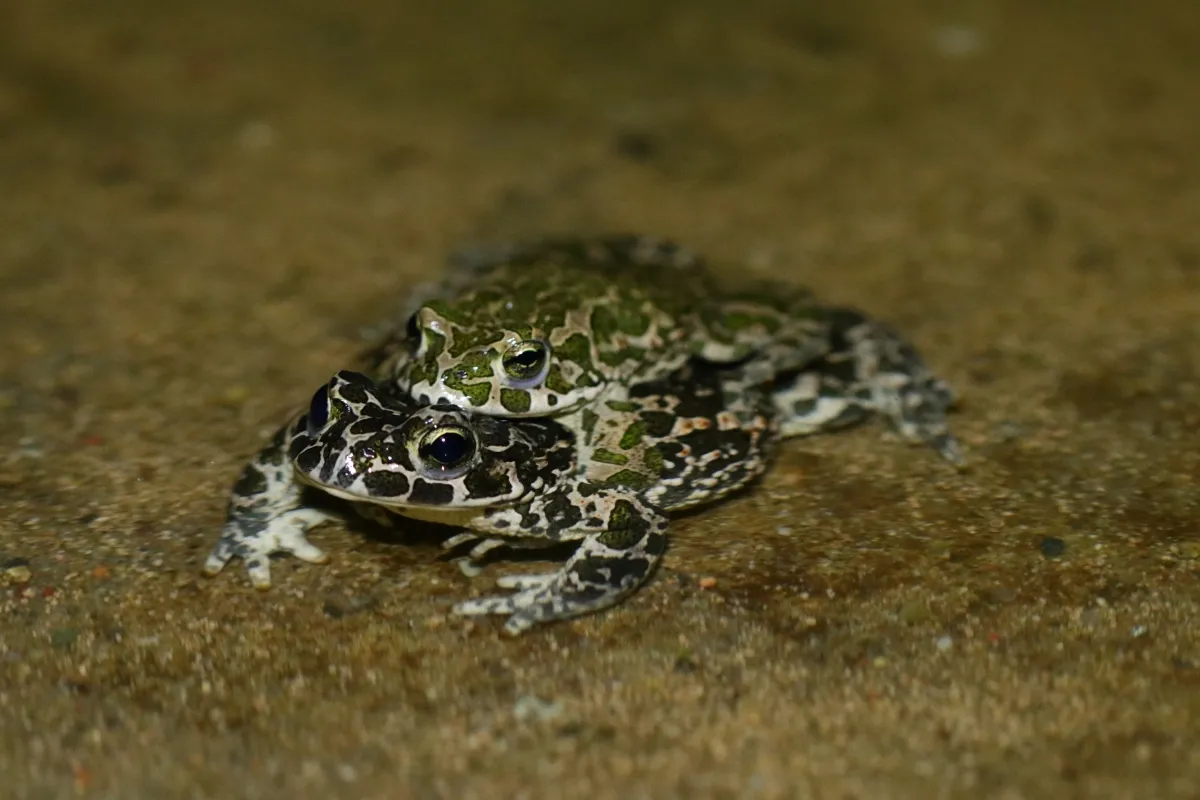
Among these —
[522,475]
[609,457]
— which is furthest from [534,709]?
[609,457]

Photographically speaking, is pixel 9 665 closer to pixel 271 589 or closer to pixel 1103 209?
pixel 271 589

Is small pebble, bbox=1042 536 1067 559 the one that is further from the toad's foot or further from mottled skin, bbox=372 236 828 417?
the toad's foot

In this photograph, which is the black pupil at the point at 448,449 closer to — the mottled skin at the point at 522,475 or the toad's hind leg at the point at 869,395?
the mottled skin at the point at 522,475

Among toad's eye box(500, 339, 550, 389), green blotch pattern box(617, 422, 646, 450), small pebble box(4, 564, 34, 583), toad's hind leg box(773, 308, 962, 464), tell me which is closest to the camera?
small pebble box(4, 564, 34, 583)

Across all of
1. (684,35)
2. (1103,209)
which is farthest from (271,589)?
(684,35)

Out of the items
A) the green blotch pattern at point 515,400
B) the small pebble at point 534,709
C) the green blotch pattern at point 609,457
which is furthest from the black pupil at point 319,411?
the small pebble at point 534,709

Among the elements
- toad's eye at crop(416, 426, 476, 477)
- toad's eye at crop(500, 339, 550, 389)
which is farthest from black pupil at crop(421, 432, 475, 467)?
toad's eye at crop(500, 339, 550, 389)
